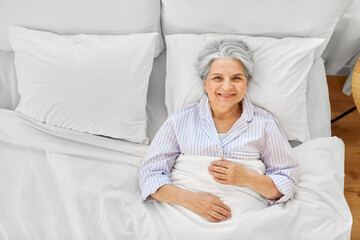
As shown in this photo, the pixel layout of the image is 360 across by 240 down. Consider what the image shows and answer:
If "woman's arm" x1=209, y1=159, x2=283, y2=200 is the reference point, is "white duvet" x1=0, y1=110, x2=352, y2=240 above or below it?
below

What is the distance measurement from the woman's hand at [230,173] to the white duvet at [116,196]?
0.03 meters

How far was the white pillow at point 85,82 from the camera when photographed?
5.17ft

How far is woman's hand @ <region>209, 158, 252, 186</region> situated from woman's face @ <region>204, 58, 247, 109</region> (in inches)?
8.9

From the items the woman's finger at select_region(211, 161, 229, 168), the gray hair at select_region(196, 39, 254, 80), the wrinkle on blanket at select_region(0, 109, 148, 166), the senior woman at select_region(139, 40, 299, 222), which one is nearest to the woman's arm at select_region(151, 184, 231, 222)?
the senior woman at select_region(139, 40, 299, 222)

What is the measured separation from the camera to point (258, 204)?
1.44 metres

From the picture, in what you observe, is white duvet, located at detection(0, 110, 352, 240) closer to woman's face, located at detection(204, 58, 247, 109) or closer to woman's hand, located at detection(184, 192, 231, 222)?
→ woman's hand, located at detection(184, 192, 231, 222)

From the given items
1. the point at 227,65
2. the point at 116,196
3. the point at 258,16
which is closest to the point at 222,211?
the point at 116,196

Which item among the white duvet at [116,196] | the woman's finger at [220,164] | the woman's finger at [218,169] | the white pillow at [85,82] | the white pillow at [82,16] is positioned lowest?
the white duvet at [116,196]

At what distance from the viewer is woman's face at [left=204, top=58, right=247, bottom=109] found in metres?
1.46

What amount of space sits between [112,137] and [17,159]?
14.6 inches

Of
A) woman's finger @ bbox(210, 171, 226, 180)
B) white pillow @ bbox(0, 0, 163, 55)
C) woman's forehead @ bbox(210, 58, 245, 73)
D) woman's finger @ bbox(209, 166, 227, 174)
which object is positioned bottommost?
woman's finger @ bbox(210, 171, 226, 180)

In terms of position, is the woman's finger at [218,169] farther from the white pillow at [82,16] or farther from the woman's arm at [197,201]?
the white pillow at [82,16]

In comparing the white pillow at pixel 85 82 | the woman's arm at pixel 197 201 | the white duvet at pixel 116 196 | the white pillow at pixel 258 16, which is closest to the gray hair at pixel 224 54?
the white pillow at pixel 258 16

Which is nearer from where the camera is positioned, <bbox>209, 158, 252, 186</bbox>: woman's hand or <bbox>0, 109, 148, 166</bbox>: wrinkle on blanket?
<bbox>209, 158, 252, 186</bbox>: woman's hand
